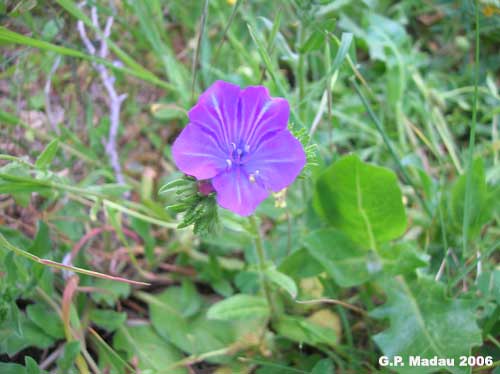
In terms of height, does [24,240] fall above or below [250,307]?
above

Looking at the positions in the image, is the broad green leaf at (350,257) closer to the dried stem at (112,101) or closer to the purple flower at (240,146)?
the purple flower at (240,146)

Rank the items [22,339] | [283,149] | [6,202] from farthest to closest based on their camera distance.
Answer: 1. [6,202]
2. [22,339]
3. [283,149]

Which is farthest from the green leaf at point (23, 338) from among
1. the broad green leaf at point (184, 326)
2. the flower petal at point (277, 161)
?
the flower petal at point (277, 161)

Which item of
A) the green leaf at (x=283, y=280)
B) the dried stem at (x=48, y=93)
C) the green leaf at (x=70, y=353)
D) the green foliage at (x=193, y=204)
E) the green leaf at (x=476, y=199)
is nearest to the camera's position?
the green foliage at (x=193, y=204)

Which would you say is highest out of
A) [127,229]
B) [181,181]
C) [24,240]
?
[181,181]

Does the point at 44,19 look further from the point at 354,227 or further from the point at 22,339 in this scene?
the point at 354,227

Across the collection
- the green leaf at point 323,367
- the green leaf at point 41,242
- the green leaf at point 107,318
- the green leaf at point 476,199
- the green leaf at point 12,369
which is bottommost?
the green leaf at point 323,367

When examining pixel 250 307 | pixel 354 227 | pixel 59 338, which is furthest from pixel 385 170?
pixel 59 338
